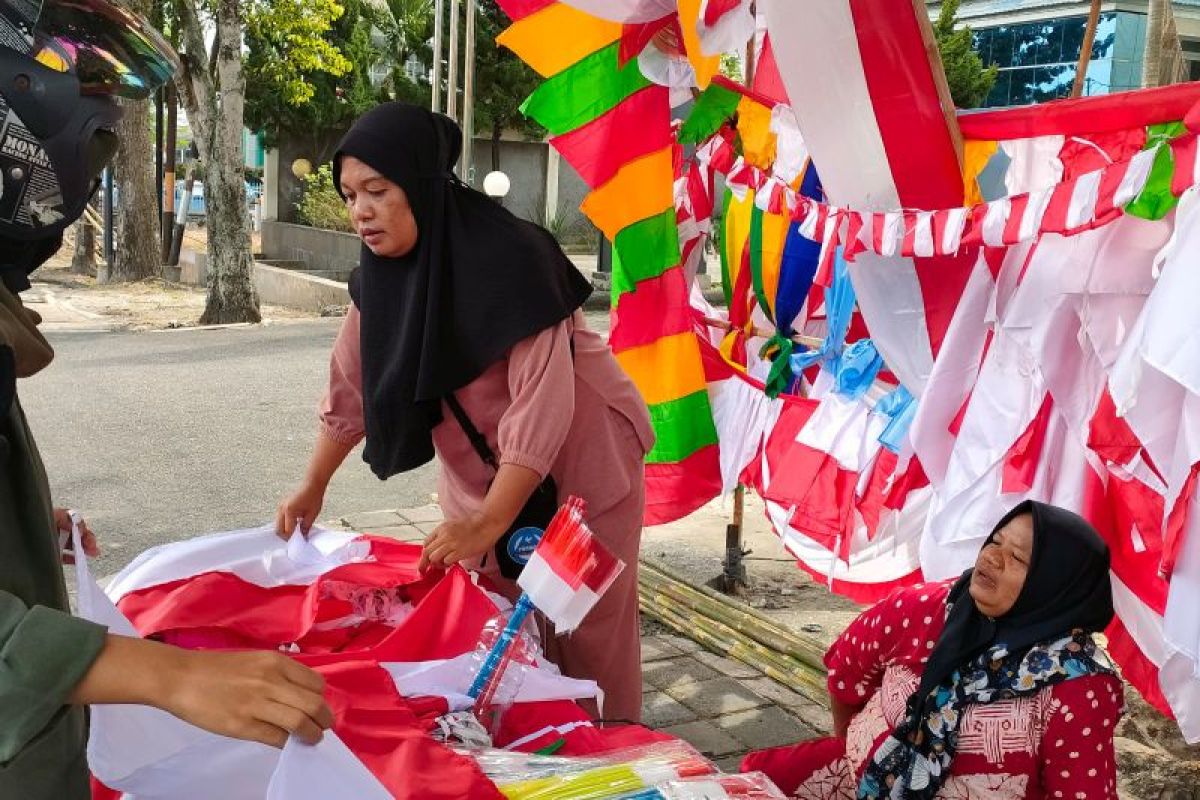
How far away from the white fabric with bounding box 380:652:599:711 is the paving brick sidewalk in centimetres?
114

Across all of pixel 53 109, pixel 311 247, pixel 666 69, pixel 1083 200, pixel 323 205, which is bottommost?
pixel 311 247

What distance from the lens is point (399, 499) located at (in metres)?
5.80

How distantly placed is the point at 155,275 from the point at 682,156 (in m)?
14.2

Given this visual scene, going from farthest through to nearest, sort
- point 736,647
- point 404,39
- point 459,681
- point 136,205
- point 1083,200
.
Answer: point 404,39
point 136,205
point 736,647
point 1083,200
point 459,681

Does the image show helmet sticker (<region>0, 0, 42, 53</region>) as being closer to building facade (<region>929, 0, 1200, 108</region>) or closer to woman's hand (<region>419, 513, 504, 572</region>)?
woman's hand (<region>419, 513, 504, 572</region>)

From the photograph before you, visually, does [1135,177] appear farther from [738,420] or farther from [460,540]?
[738,420]

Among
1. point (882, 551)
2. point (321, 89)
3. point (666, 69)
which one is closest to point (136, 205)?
point (321, 89)

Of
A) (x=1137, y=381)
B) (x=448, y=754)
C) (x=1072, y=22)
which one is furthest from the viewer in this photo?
(x=1072, y=22)

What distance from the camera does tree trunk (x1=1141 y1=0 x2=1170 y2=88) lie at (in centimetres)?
408

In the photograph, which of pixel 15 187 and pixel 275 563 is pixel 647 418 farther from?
pixel 15 187

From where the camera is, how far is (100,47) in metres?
1.39

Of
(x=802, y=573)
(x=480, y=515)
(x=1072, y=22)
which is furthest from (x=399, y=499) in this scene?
(x=1072, y=22)

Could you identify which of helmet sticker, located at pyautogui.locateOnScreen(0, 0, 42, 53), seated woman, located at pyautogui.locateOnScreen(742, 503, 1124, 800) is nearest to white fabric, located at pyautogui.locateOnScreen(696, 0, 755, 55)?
seated woman, located at pyautogui.locateOnScreen(742, 503, 1124, 800)

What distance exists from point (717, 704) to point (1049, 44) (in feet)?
73.2
